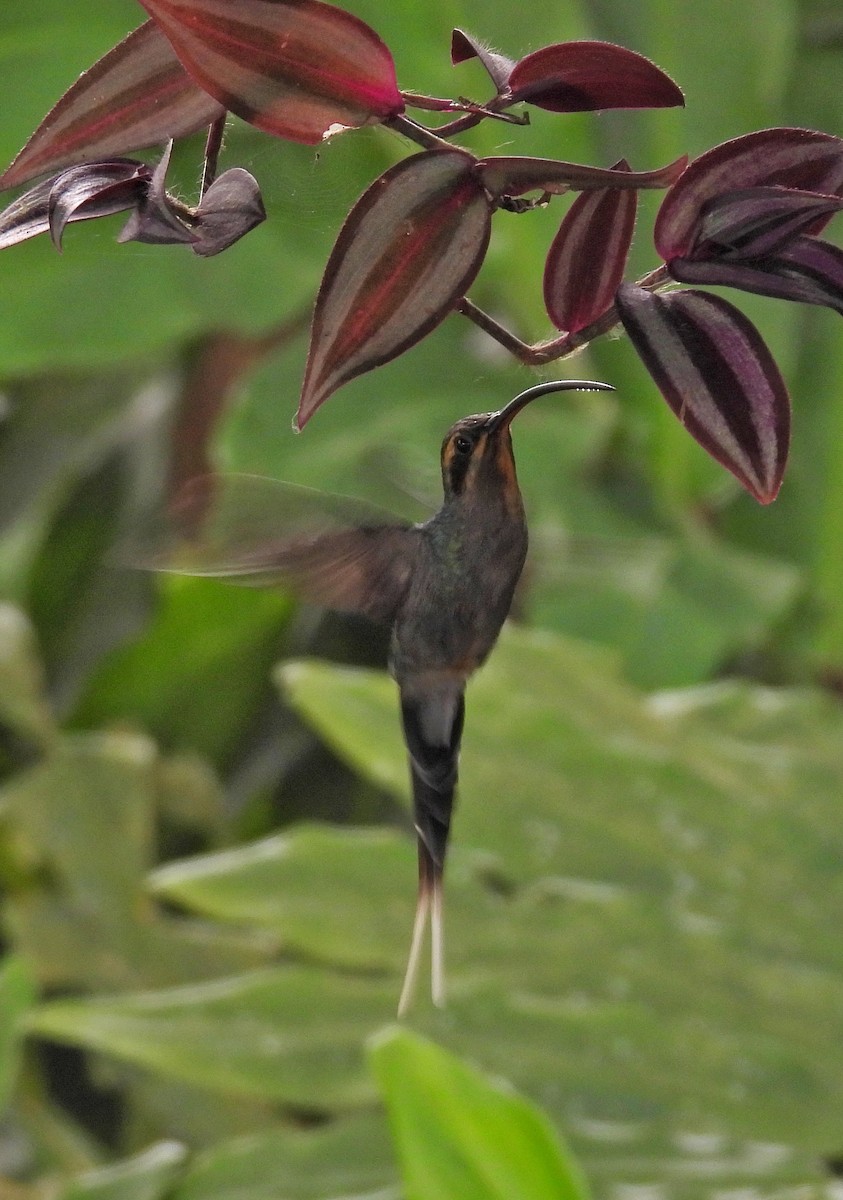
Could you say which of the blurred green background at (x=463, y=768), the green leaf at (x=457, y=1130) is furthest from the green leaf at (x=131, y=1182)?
the green leaf at (x=457, y=1130)

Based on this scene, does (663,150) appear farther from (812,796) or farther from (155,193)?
(155,193)

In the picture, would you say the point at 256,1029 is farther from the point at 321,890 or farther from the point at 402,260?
the point at 402,260

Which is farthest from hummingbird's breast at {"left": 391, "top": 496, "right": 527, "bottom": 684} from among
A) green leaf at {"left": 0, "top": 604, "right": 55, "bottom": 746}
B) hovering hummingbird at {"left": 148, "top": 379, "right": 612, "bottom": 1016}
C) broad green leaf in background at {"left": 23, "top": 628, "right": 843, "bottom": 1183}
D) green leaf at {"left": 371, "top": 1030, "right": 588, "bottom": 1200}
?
green leaf at {"left": 0, "top": 604, "right": 55, "bottom": 746}

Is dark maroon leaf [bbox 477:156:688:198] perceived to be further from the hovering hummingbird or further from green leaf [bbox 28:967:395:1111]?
green leaf [bbox 28:967:395:1111]

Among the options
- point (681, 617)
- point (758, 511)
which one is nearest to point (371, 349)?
point (681, 617)

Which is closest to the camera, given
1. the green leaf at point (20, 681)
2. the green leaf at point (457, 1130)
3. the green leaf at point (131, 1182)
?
the green leaf at point (457, 1130)

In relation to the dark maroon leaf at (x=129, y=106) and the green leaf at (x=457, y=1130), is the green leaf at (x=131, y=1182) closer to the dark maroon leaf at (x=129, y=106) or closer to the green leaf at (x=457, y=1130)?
the green leaf at (x=457, y=1130)

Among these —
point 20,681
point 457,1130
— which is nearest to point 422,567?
point 457,1130

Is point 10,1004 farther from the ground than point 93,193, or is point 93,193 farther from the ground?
point 93,193
